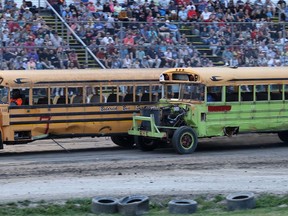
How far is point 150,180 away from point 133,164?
8.71 ft

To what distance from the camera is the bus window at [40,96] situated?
72.7ft

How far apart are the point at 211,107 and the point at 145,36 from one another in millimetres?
7682

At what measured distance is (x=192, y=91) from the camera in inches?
900

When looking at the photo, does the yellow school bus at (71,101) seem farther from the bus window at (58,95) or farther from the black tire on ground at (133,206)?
the black tire on ground at (133,206)

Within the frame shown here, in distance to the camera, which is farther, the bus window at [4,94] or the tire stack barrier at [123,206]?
the bus window at [4,94]

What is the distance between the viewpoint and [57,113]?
22.4 m

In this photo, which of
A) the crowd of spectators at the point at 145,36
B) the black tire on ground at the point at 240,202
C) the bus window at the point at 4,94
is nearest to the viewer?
the black tire on ground at the point at 240,202

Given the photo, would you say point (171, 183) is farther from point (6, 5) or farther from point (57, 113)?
point (6, 5)

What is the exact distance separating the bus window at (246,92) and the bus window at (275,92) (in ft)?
2.19

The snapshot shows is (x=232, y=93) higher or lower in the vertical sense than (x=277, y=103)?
→ higher

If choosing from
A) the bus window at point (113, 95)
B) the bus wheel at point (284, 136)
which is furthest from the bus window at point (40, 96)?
the bus wheel at point (284, 136)

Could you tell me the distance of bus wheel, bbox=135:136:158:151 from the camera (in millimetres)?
23000

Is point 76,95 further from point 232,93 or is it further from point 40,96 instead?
point 232,93

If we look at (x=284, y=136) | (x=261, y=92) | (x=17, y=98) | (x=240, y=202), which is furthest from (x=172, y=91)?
(x=240, y=202)
